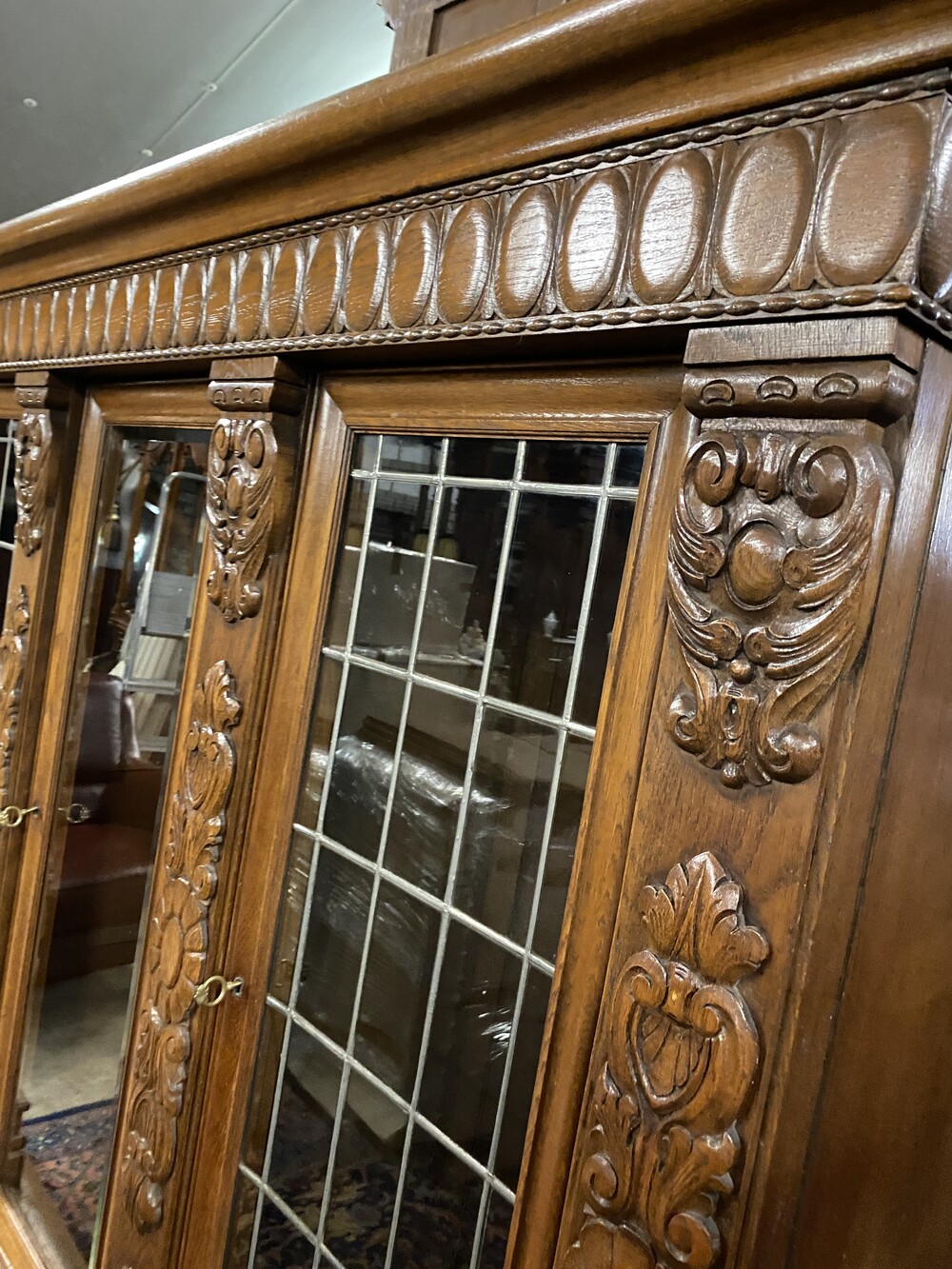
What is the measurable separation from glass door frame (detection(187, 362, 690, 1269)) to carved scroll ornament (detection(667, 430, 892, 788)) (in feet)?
0.21

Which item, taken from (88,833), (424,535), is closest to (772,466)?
(424,535)

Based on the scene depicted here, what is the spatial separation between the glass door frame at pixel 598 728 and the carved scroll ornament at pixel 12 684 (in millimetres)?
677

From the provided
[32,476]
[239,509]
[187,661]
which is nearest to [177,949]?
[187,661]

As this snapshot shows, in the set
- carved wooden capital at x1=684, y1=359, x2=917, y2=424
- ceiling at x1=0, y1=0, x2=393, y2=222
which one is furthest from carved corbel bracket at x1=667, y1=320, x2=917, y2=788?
ceiling at x1=0, y1=0, x2=393, y2=222

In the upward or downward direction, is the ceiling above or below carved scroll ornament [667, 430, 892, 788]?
above

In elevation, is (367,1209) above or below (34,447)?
below

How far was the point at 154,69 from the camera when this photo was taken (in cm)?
234

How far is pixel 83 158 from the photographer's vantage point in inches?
105

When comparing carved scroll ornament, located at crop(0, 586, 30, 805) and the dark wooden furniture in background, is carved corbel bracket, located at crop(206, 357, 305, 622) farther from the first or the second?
carved scroll ornament, located at crop(0, 586, 30, 805)

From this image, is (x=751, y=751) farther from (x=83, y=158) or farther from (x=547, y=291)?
(x=83, y=158)

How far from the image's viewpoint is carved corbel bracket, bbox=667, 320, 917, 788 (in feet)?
1.86

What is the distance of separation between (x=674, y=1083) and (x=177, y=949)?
2.39ft

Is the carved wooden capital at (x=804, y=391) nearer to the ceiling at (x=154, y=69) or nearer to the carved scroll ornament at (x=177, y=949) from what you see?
the carved scroll ornament at (x=177, y=949)

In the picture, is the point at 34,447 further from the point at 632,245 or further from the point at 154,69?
the point at 154,69
